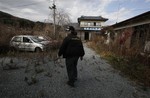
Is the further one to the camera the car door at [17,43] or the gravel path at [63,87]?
the car door at [17,43]

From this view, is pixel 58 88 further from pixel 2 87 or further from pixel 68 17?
pixel 68 17

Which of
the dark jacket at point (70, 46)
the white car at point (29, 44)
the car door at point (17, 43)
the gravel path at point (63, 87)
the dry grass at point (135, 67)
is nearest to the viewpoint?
the gravel path at point (63, 87)

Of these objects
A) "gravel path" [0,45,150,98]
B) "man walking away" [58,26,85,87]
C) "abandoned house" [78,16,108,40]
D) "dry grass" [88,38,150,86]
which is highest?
"abandoned house" [78,16,108,40]

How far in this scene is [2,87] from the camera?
12.6ft

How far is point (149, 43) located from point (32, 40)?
28.1 feet

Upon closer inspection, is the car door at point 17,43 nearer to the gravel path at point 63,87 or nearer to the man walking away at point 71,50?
the gravel path at point 63,87

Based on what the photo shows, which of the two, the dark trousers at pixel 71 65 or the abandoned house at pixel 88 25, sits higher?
the abandoned house at pixel 88 25

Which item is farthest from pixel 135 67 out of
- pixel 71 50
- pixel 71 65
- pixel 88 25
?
pixel 88 25

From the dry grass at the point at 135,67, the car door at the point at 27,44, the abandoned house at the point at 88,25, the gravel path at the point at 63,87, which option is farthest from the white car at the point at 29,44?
the abandoned house at the point at 88,25

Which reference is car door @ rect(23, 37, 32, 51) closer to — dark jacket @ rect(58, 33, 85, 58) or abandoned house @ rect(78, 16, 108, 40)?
→ dark jacket @ rect(58, 33, 85, 58)

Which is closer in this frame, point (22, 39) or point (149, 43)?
point (149, 43)

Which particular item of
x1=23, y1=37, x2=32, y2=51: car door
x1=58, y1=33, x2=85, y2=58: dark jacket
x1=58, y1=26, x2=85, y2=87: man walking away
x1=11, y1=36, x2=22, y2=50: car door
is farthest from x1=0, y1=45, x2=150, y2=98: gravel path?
x1=23, y1=37, x2=32, y2=51: car door

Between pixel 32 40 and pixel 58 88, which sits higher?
pixel 32 40

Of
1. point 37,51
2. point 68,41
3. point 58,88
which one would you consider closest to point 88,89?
point 58,88
